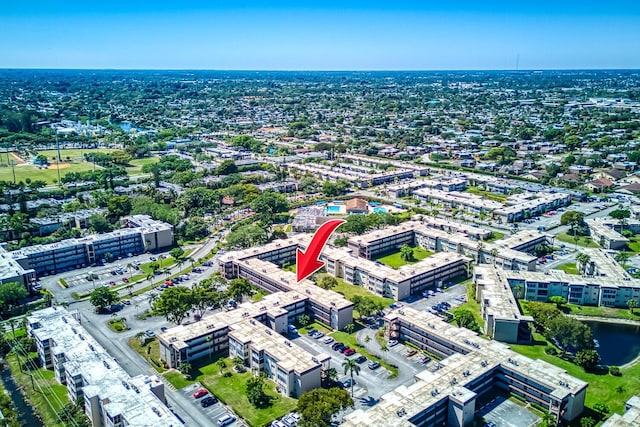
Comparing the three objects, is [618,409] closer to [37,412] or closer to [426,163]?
[37,412]

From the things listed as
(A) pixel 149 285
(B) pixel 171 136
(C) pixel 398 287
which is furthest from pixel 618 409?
(B) pixel 171 136

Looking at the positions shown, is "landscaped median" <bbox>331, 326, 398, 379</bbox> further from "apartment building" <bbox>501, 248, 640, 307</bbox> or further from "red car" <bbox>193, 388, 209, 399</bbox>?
"apartment building" <bbox>501, 248, 640, 307</bbox>

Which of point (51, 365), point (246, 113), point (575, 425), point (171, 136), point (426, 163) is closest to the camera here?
point (575, 425)

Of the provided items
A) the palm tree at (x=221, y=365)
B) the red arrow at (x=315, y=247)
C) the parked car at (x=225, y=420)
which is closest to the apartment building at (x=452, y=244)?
the palm tree at (x=221, y=365)

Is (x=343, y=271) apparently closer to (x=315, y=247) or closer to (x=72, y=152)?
(x=315, y=247)

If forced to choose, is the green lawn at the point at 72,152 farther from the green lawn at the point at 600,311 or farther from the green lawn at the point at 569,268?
the green lawn at the point at 600,311
